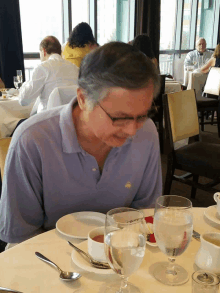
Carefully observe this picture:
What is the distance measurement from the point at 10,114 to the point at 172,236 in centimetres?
266

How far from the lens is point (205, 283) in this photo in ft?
1.95

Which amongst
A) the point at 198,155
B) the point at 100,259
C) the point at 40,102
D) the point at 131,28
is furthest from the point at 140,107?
the point at 131,28

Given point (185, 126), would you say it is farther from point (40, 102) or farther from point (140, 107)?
point (140, 107)

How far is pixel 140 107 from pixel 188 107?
1.70 metres

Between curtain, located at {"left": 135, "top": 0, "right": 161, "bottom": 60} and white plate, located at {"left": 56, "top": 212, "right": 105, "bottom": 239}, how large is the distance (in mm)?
6127

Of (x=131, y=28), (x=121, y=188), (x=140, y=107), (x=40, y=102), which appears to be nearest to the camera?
(x=140, y=107)

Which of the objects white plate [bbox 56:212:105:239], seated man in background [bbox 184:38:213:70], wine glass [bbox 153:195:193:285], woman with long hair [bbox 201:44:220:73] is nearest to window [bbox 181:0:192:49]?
seated man in background [bbox 184:38:213:70]

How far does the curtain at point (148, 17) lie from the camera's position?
6.33 metres

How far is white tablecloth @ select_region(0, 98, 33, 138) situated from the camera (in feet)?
9.61

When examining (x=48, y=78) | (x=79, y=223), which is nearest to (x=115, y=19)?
(x=48, y=78)

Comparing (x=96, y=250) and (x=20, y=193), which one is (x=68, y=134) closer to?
(x=20, y=193)

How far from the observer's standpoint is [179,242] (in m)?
0.70

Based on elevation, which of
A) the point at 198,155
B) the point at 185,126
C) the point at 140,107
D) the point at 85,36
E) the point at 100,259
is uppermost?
the point at 85,36

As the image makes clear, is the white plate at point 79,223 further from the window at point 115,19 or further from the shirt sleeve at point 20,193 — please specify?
the window at point 115,19
